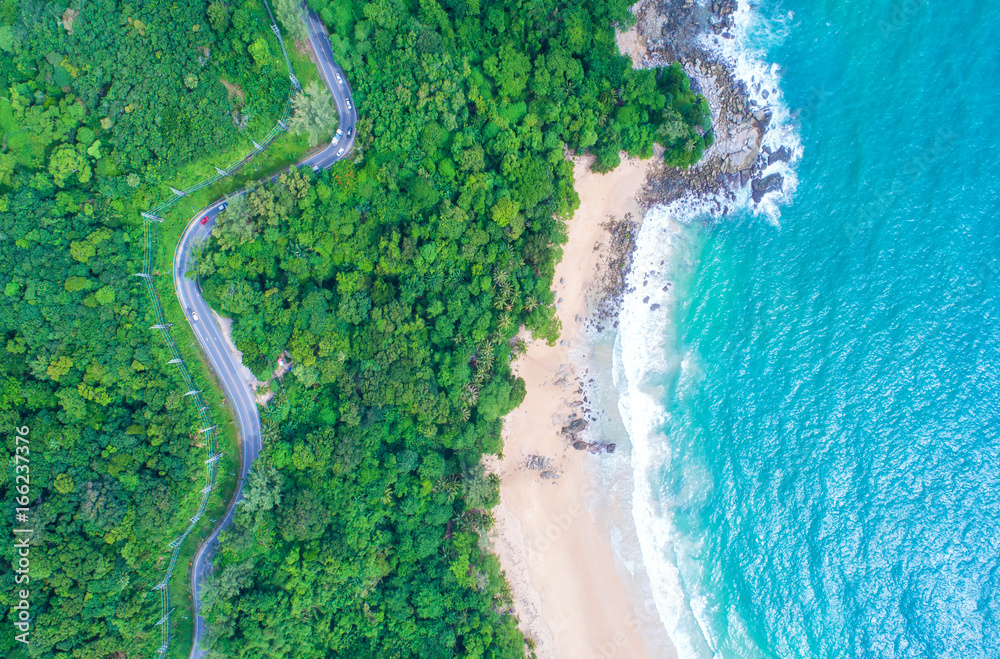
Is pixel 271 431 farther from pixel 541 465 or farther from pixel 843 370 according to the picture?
pixel 843 370

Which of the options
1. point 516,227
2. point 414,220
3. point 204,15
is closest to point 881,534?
point 516,227

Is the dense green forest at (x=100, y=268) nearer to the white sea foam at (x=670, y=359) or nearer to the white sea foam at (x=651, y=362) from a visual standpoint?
the white sea foam at (x=651, y=362)

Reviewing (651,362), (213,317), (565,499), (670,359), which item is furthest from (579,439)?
(213,317)

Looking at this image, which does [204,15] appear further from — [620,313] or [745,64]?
[745,64]

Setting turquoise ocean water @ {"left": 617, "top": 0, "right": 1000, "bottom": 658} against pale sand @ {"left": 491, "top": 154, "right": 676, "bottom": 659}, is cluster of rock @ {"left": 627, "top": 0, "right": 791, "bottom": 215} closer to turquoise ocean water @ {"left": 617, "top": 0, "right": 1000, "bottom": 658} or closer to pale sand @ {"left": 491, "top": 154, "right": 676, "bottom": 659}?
turquoise ocean water @ {"left": 617, "top": 0, "right": 1000, "bottom": 658}

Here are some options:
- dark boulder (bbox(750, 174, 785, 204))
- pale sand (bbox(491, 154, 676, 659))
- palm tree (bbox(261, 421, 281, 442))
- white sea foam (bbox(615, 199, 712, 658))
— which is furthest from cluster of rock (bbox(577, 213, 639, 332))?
palm tree (bbox(261, 421, 281, 442))

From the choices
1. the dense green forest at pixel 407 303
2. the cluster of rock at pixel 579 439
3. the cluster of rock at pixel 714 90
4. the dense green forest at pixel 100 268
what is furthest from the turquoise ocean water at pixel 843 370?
the dense green forest at pixel 100 268

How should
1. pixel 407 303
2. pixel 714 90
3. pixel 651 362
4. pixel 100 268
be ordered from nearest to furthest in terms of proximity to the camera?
pixel 100 268, pixel 407 303, pixel 714 90, pixel 651 362
